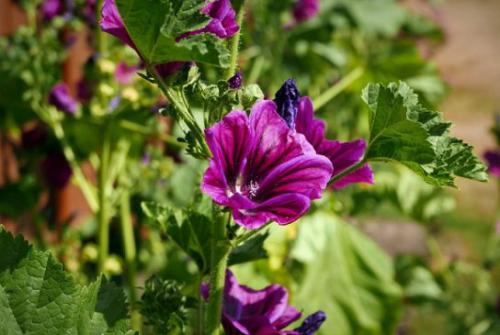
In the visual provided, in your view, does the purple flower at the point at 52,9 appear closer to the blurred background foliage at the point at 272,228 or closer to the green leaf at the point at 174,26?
the blurred background foliage at the point at 272,228

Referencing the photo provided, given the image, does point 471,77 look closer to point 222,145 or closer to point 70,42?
point 70,42

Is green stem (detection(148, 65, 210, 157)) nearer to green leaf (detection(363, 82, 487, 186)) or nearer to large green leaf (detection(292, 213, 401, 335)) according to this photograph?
green leaf (detection(363, 82, 487, 186))

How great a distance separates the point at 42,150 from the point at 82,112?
186mm

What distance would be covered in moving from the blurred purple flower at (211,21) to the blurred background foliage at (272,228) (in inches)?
15.0

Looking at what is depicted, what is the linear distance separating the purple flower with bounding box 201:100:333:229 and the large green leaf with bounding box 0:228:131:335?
140 mm

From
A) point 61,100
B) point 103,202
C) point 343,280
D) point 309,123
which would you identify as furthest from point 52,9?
point 309,123

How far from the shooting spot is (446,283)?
2045 millimetres

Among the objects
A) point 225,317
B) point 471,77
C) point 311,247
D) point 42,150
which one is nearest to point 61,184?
point 42,150

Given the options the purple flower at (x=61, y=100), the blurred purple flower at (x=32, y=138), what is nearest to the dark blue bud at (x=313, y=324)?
the purple flower at (x=61, y=100)

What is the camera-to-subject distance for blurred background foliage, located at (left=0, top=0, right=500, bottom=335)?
4.42ft

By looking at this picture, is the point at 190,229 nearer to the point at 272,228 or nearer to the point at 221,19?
the point at 221,19

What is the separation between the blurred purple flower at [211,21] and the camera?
58cm

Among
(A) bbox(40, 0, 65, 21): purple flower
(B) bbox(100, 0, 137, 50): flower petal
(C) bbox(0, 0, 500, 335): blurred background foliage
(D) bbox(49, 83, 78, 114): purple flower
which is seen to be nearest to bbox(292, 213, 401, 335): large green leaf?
(C) bbox(0, 0, 500, 335): blurred background foliage

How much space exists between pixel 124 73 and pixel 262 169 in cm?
75
